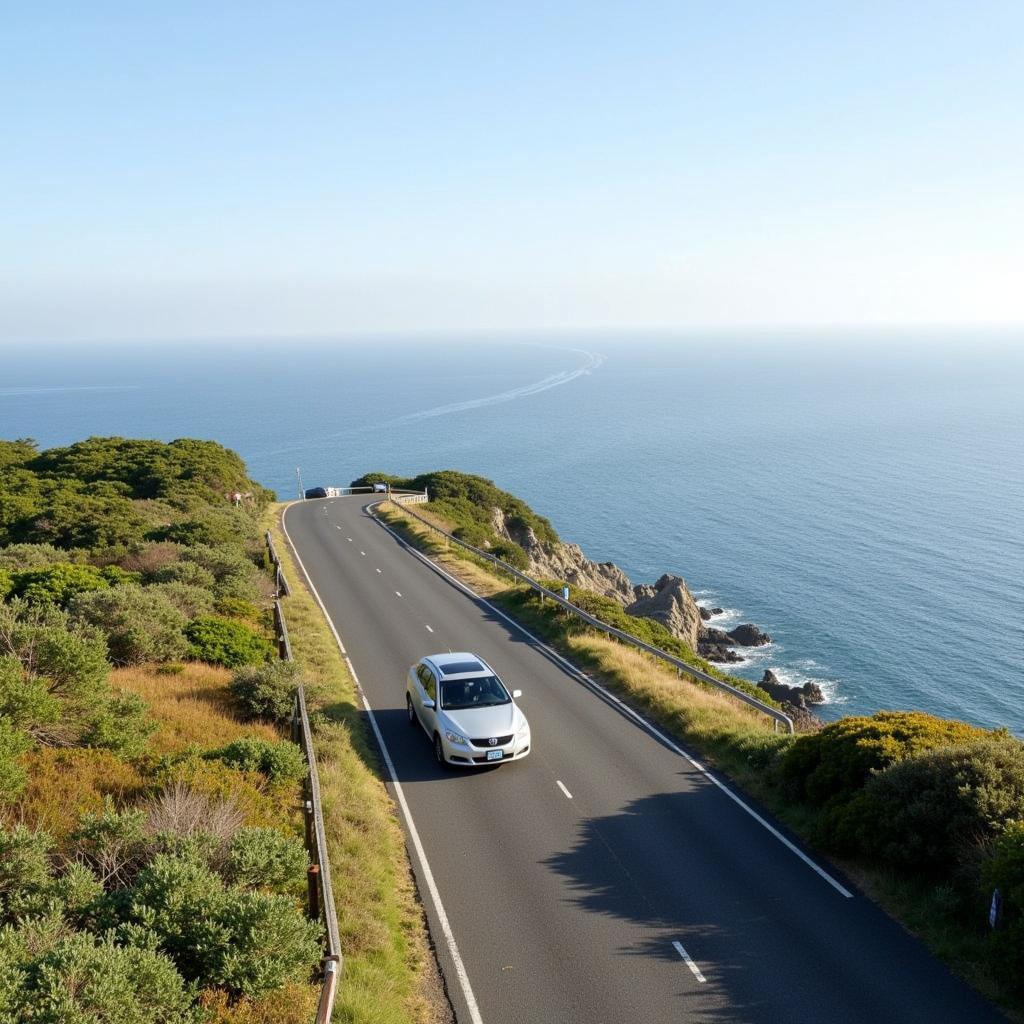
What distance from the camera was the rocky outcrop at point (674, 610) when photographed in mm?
51188

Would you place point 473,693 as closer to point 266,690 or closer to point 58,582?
point 266,690

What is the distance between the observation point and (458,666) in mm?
16719

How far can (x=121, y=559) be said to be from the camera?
1151 inches

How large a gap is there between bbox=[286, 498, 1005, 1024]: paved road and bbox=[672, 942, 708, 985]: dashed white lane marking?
0.03 m

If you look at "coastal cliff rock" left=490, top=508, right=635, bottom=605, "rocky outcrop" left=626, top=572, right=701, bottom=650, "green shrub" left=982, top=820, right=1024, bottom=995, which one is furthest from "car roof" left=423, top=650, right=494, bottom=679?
"coastal cliff rock" left=490, top=508, right=635, bottom=605

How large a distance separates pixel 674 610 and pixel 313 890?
44394 mm

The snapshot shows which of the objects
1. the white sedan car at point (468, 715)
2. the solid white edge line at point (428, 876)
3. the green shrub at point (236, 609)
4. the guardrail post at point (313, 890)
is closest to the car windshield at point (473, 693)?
the white sedan car at point (468, 715)

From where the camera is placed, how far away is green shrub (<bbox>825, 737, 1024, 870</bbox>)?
10070 mm

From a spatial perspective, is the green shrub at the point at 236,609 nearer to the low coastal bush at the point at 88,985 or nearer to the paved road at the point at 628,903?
the paved road at the point at 628,903

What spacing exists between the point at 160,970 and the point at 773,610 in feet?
187

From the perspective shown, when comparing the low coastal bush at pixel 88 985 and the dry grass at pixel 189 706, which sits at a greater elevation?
the low coastal bush at pixel 88 985

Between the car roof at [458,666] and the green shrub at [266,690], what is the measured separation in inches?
113

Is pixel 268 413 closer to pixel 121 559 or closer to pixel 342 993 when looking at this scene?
pixel 121 559

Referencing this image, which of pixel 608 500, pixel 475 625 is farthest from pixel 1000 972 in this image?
pixel 608 500
